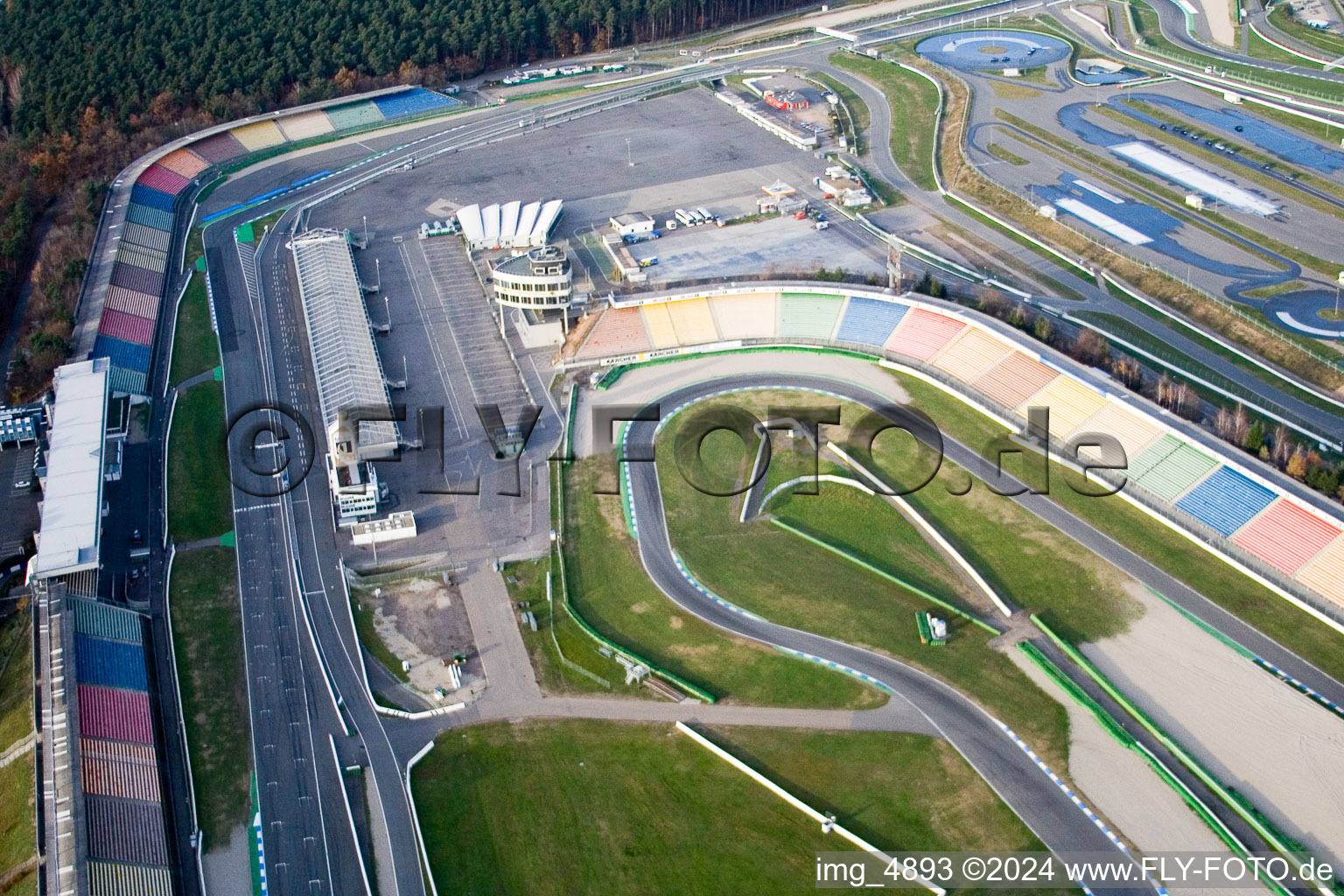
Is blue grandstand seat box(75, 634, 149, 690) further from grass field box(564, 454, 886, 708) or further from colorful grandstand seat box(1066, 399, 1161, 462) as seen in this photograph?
colorful grandstand seat box(1066, 399, 1161, 462)

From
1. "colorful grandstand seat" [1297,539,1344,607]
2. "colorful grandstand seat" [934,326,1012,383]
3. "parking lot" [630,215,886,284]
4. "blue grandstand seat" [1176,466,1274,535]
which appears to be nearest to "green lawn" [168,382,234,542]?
"parking lot" [630,215,886,284]

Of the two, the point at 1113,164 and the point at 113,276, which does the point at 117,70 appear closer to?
the point at 113,276

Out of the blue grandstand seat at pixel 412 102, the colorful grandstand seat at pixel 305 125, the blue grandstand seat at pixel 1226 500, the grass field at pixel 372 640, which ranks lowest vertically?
the grass field at pixel 372 640

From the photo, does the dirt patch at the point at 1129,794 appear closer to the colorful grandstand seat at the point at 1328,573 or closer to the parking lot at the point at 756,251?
the colorful grandstand seat at the point at 1328,573

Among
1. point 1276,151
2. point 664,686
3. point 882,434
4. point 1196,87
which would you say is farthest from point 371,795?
point 1196,87

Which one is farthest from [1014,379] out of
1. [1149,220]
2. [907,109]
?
[907,109]

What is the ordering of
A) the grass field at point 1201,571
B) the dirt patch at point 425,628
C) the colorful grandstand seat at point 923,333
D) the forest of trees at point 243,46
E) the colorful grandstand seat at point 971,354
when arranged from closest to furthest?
the grass field at point 1201,571 → the dirt patch at point 425,628 → the colorful grandstand seat at point 971,354 → the colorful grandstand seat at point 923,333 → the forest of trees at point 243,46

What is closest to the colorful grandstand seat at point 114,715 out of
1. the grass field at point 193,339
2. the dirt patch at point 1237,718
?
the grass field at point 193,339
